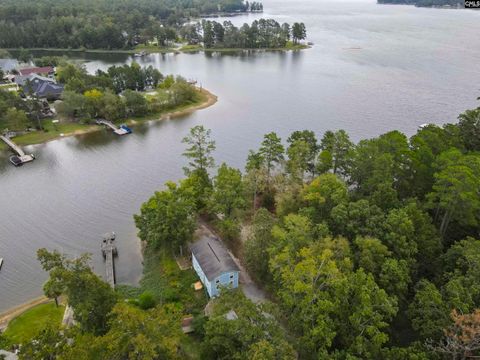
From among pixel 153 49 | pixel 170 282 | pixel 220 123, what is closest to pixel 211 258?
pixel 170 282

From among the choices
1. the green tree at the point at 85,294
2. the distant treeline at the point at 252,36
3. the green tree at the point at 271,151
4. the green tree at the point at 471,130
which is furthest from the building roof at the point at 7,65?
the green tree at the point at 471,130

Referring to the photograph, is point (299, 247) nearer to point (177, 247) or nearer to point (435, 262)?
point (435, 262)

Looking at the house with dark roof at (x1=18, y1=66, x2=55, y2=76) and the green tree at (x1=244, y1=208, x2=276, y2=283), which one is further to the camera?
the house with dark roof at (x1=18, y1=66, x2=55, y2=76)

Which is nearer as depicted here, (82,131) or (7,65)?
(82,131)

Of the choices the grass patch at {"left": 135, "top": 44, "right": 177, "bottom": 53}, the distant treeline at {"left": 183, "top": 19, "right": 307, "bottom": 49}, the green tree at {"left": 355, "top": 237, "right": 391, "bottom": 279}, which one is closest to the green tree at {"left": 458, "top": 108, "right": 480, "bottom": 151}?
the green tree at {"left": 355, "top": 237, "right": 391, "bottom": 279}

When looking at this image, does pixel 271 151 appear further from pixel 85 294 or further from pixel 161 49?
pixel 161 49

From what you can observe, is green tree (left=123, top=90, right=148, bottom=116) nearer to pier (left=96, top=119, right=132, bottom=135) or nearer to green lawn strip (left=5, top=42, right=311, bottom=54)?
pier (left=96, top=119, right=132, bottom=135)
